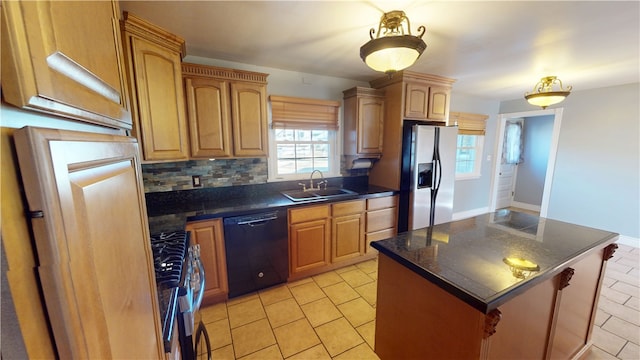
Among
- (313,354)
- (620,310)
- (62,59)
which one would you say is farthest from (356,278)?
(62,59)

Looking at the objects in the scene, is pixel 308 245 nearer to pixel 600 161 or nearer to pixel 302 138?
pixel 302 138

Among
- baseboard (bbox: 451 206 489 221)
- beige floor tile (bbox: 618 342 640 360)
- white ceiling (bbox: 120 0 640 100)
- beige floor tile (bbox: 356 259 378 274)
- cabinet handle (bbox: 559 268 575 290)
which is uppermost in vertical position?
white ceiling (bbox: 120 0 640 100)

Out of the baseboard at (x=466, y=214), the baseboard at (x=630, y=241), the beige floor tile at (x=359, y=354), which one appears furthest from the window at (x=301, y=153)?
the baseboard at (x=630, y=241)

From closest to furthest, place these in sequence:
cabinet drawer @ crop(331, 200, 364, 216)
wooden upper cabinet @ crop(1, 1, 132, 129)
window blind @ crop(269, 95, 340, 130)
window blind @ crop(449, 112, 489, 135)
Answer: wooden upper cabinet @ crop(1, 1, 132, 129), cabinet drawer @ crop(331, 200, 364, 216), window blind @ crop(269, 95, 340, 130), window blind @ crop(449, 112, 489, 135)

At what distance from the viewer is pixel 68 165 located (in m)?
0.29

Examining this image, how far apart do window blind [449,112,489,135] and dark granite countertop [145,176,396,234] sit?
7.31 feet

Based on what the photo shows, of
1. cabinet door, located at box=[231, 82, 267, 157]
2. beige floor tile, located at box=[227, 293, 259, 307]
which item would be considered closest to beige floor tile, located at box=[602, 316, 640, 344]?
beige floor tile, located at box=[227, 293, 259, 307]

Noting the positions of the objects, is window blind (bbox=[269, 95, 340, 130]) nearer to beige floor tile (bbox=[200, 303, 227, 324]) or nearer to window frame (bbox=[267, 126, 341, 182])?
window frame (bbox=[267, 126, 341, 182])

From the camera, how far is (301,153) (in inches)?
127

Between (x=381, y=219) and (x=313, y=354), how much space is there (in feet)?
5.72

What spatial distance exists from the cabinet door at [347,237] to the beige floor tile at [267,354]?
46.7 inches

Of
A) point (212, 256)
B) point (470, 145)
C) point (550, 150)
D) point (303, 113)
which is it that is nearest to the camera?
point (212, 256)

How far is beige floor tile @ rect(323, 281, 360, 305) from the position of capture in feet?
7.91

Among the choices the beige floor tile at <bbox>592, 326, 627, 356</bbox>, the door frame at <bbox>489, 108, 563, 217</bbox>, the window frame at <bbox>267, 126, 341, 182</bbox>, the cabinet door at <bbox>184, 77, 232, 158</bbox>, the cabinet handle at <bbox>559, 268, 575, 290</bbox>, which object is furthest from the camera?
the door frame at <bbox>489, 108, 563, 217</bbox>
